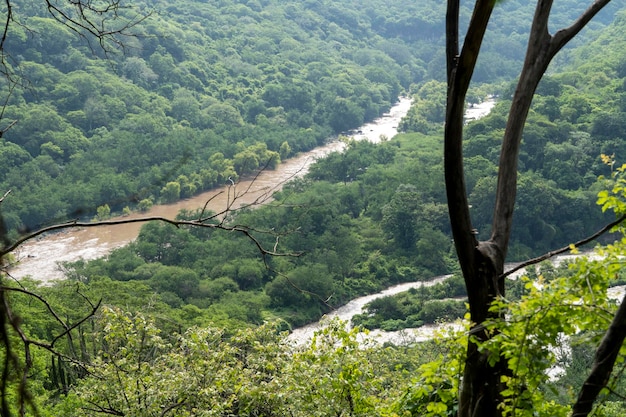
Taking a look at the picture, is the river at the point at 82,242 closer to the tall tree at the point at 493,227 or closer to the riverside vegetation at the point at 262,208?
the riverside vegetation at the point at 262,208

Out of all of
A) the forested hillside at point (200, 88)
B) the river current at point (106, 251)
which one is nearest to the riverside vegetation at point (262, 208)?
the forested hillside at point (200, 88)

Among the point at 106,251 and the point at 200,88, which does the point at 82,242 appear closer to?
the point at 106,251

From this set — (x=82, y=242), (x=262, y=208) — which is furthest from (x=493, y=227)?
(x=82, y=242)

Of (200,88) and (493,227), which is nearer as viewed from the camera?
(493,227)

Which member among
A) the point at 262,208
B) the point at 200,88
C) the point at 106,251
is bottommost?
the point at 106,251

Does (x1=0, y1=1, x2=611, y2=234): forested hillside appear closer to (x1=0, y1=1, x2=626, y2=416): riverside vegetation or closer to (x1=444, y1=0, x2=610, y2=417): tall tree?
(x1=0, y1=1, x2=626, y2=416): riverside vegetation

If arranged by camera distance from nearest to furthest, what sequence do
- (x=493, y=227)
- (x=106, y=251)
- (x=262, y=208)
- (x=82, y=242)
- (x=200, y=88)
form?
(x=493, y=227) < (x=106, y=251) < (x=82, y=242) < (x=262, y=208) < (x=200, y=88)

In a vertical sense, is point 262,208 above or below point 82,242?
above

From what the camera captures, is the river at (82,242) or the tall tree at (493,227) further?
the river at (82,242)

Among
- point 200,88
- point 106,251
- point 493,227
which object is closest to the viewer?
point 493,227
